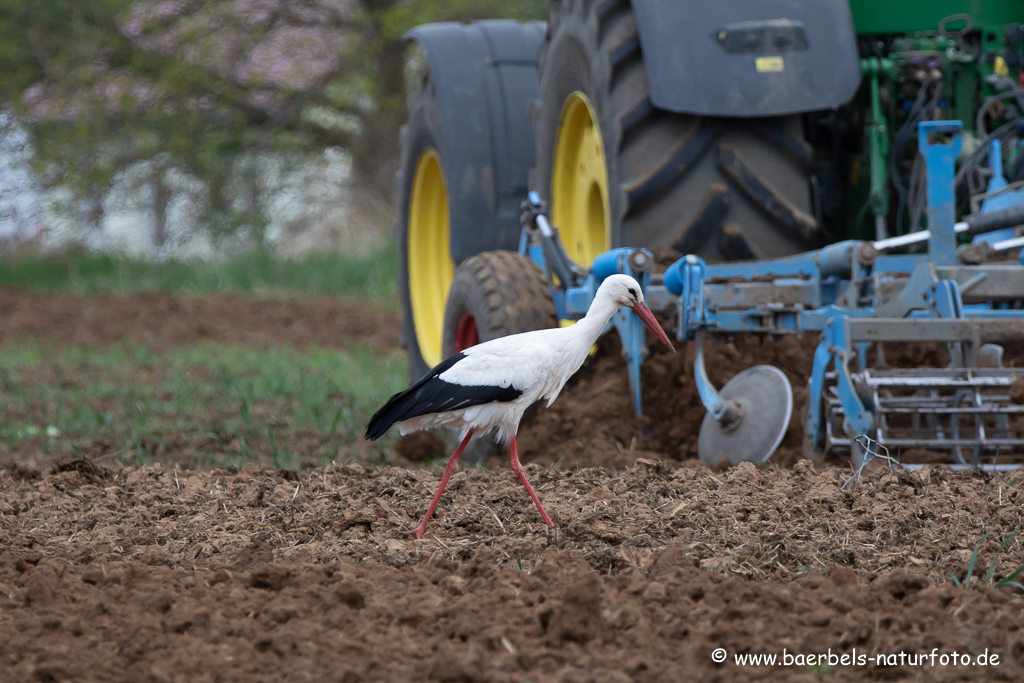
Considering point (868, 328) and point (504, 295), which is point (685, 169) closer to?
point (504, 295)

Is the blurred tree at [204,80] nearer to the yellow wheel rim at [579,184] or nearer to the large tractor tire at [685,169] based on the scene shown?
the yellow wheel rim at [579,184]

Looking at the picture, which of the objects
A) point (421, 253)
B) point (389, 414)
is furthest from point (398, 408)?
point (421, 253)

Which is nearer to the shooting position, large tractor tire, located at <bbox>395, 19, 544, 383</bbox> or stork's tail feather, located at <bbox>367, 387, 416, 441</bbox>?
stork's tail feather, located at <bbox>367, 387, 416, 441</bbox>

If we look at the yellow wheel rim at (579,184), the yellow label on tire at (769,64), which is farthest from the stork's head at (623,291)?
the yellow wheel rim at (579,184)

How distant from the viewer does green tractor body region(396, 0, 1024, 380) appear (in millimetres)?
4527

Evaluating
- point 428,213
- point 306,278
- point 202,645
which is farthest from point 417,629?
point 306,278

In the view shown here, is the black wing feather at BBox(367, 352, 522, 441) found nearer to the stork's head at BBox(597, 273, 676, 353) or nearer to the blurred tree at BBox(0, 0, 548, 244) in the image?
the stork's head at BBox(597, 273, 676, 353)

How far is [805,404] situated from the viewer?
4.23 metres

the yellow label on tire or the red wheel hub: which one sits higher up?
the yellow label on tire

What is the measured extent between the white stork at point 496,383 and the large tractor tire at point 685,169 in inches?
44.6

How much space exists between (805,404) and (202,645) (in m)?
2.50

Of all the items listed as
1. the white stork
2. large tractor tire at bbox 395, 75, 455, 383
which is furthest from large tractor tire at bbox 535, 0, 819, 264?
large tractor tire at bbox 395, 75, 455, 383

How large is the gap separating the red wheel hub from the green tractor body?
0.03ft

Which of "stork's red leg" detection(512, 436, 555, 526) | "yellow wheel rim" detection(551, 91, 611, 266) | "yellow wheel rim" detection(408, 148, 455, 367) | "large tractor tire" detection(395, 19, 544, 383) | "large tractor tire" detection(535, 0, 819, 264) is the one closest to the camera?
"stork's red leg" detection(512, 436, 555, 526)
